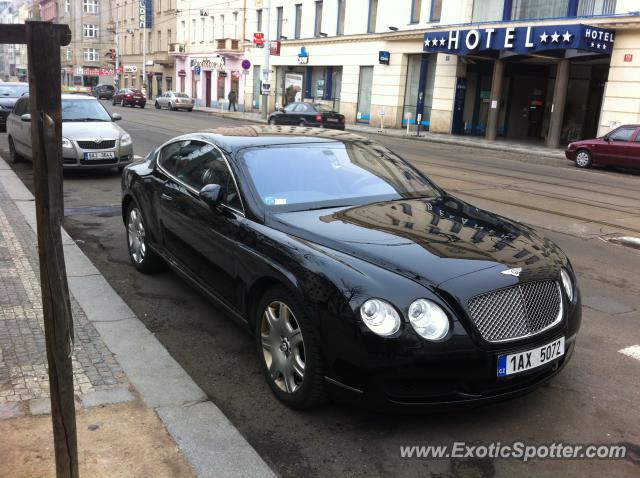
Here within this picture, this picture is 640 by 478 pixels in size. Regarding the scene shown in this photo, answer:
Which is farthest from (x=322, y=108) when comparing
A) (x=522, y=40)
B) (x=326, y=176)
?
(x=326, y=176)

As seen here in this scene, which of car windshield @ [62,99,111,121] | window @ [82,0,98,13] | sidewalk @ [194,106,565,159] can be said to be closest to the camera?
car windshield @ [62,99,111,121]

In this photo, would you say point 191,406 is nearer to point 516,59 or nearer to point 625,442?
point 625,442

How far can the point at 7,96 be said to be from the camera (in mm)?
22031

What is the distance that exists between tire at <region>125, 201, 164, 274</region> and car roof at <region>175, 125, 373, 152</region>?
1.11 m

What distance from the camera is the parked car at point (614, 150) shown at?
1805cm

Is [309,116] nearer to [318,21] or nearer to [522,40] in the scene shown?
[522,40]

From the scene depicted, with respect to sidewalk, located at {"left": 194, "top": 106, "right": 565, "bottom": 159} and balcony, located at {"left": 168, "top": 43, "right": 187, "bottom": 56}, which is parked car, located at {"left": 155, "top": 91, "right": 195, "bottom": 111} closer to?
balcony, located at {"left": 168, "top": 43, "right": 187, "bottom": 56}

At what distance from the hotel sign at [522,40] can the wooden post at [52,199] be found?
24.7m

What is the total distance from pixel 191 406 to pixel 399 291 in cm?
141

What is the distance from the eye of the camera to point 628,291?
6227mm

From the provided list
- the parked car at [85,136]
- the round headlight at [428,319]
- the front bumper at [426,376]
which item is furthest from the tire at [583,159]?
the round headlight at [428,319]

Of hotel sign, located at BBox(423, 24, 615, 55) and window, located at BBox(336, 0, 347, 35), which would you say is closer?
hotel sign, located at BBox(423, 24, 615, 55)

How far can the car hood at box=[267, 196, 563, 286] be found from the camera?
3.45 metres

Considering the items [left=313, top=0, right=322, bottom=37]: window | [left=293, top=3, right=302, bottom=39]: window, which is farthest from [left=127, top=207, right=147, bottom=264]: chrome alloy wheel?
[left=293, top=3, right=302, bottom=39]: window
